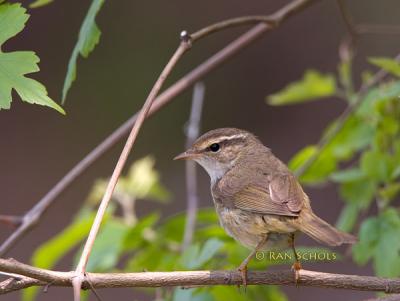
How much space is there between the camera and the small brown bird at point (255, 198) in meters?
3.17

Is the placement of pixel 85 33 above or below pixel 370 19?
below

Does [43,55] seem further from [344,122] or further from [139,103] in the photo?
[344,122]

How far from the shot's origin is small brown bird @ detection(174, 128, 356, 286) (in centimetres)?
317

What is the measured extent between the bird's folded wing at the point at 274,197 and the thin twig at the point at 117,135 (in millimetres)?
652

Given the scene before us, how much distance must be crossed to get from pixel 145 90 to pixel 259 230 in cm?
701

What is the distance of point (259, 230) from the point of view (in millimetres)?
3322

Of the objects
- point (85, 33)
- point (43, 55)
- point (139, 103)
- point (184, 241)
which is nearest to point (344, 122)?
point (184, 241)

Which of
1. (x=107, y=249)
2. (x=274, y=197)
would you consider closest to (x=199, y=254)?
(x=274, y=197)

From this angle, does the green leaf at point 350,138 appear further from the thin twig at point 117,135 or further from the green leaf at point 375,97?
the thin twig at point 117,135

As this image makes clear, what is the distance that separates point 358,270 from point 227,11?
14.4 feet

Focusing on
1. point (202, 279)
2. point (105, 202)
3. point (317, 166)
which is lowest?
point (202, 279)

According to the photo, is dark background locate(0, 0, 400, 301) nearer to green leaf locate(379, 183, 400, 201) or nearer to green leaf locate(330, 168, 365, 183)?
green leaf locate(330, 168, 365, 183)

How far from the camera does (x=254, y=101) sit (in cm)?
995

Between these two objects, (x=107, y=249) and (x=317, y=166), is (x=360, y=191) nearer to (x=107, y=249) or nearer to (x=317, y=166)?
(x=317, y=166)
